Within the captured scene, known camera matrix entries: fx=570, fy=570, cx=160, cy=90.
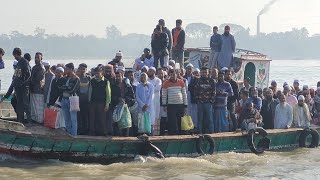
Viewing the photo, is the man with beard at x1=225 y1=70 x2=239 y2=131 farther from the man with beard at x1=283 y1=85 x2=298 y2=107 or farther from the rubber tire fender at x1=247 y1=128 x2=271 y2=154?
the man with beard at x1=283 y1=85 x2=298 y2=107

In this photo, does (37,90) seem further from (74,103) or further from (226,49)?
(226,49)

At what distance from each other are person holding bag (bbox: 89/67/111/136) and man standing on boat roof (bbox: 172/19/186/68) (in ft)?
16.1

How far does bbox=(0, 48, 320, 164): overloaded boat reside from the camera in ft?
36.8

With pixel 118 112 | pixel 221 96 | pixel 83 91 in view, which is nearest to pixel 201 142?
pixel 221 96

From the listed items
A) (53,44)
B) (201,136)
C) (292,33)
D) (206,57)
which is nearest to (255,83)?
(206,57)

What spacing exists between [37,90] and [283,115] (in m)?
6.48

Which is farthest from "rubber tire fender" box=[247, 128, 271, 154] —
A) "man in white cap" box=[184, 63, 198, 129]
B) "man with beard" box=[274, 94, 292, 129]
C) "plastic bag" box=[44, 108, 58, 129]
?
"plastic bag" box=[44, 108, 58, 129]

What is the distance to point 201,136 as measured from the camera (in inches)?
499

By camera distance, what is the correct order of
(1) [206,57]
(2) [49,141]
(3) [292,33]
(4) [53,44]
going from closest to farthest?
1. (2) [49,141]
2. (1) [206,57]
3. (4) [53,44]
4. (3) [292,33]

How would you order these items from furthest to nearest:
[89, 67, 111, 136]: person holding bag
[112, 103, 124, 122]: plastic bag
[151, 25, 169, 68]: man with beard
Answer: [151, 25, 169, 68]: man with beard
[112, 103, 124, 122]: plastic bag
[89, 67, 111, 136]: person holding bag

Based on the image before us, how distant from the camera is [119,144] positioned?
11.9 metres

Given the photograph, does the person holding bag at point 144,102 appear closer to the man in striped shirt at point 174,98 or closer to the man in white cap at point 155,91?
the man in white cap at point 155,91

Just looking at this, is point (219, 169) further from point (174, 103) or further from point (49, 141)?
point (49, 141)

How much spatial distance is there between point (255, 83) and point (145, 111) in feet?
24.1
